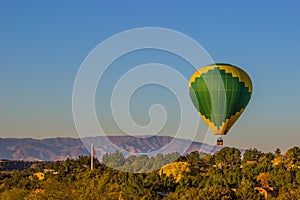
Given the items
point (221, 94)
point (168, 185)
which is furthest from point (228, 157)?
point (221, 94)

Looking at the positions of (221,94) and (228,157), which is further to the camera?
(228,157)

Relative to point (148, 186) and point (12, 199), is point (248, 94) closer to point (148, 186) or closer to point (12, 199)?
point (148, 186)

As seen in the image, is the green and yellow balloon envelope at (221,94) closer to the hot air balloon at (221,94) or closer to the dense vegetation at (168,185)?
the hot air balloon at (221,94)

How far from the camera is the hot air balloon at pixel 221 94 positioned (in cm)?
8406

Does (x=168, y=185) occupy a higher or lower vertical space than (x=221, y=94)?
lower

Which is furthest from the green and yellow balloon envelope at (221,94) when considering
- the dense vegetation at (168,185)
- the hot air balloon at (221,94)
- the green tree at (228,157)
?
the green tree at (228,157)

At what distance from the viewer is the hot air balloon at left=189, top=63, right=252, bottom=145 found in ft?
276

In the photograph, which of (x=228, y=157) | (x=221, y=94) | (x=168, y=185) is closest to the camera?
(x=221, y=94)

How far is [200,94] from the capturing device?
3371 inches

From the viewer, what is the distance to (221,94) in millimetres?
83750

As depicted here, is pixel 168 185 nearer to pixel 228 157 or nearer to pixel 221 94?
pixel 221 94

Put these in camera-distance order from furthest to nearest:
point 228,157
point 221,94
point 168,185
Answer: point 228,157 → point 168,185 → point 221,94

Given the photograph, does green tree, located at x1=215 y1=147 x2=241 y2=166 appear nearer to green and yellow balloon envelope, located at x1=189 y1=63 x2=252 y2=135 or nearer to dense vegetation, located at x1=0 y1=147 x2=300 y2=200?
dense vegetation, located at x1=0 y1=147 x2=300 y2=200

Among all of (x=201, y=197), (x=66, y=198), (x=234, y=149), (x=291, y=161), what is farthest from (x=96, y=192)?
(x=234, y=149)
